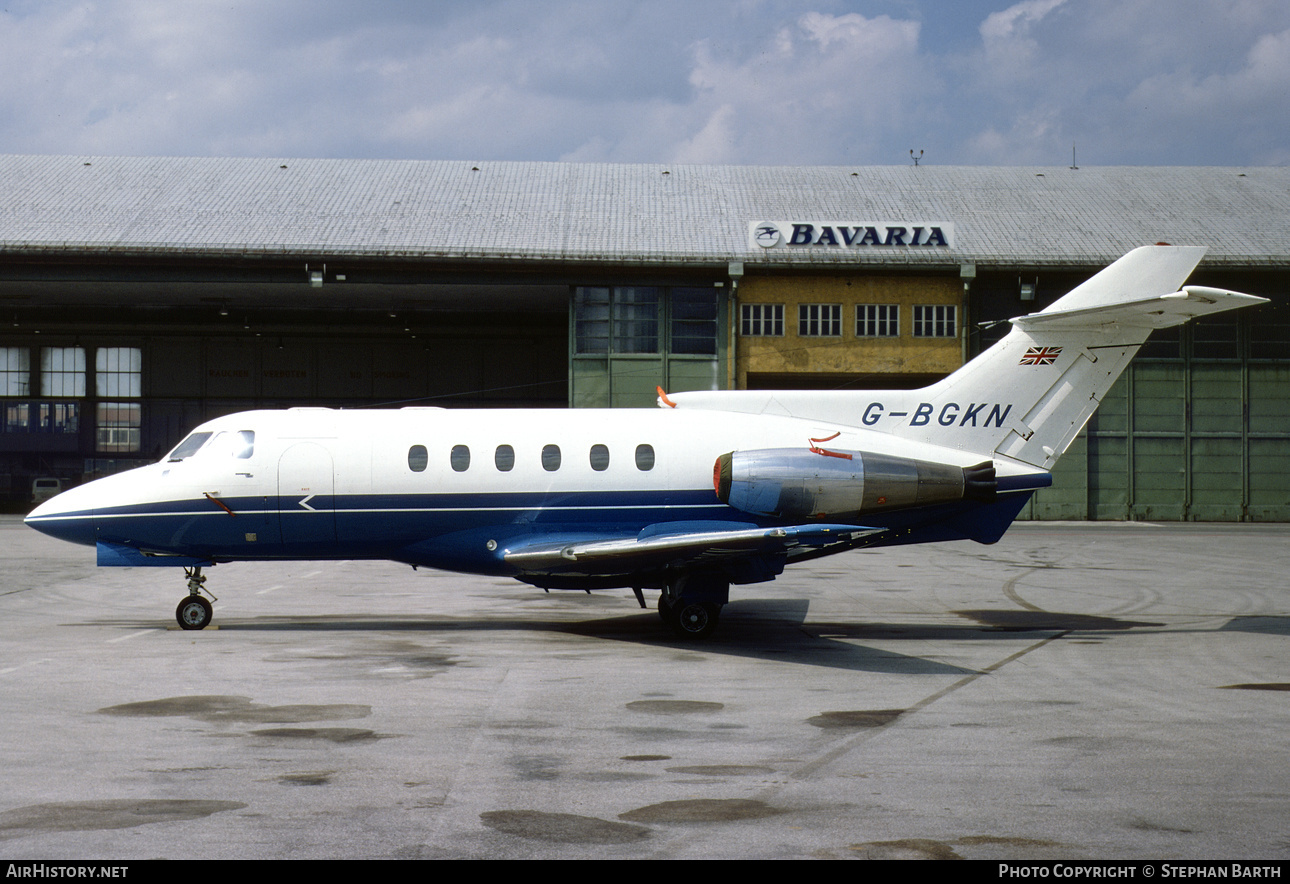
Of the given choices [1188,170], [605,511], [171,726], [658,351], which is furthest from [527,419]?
[1188,170]

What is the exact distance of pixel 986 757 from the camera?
9492 mm

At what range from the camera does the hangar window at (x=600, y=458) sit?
16.9 m

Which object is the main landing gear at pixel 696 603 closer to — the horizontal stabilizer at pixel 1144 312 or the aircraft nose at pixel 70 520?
the horizontal stabilizer at pixel 1144 312

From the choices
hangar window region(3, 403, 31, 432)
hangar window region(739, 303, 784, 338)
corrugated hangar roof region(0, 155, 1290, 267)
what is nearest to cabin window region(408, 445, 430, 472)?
corrugated hangar roof region(0, 155, 1290, 267)

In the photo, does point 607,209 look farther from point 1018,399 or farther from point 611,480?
point 611,480

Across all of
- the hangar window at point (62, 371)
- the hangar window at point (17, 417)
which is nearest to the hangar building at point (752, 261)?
the hangar window at point (62, 371)

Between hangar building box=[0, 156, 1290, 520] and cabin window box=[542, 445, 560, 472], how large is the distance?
2504cm

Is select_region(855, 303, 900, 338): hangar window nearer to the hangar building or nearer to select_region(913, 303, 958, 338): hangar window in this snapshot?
the hangar building

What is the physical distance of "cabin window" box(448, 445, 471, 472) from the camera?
16.8 metres

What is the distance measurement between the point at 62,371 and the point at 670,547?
52803 millimetres

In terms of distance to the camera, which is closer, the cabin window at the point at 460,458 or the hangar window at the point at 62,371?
the cabin window at the point at 460,458

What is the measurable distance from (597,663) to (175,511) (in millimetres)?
7039

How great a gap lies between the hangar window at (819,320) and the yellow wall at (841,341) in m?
0.17
